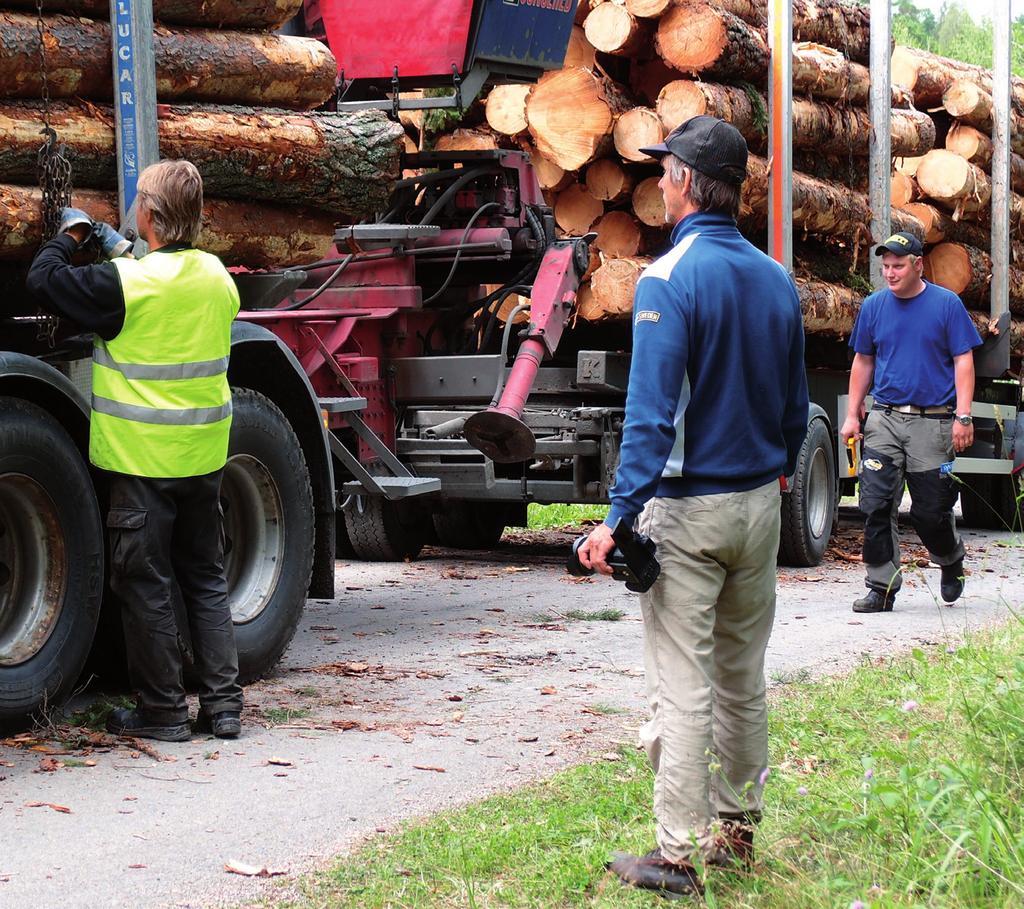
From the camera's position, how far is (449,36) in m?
8.84

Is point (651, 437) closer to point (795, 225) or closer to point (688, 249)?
point (688, 249)

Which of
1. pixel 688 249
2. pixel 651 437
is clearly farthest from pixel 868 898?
pixel 688 249

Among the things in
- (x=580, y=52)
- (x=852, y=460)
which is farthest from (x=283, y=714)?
(x=852, y=460)

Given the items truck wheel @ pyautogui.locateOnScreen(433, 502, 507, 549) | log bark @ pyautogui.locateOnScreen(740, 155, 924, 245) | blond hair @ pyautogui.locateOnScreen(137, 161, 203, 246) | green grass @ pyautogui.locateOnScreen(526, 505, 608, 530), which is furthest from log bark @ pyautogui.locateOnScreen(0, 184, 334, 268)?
green grass @ pyautogui.locateOnScreen(526, 505, 608, 530)

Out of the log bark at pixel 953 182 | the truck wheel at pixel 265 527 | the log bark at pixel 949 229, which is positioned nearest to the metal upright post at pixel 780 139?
the log bark at pixel 949 229

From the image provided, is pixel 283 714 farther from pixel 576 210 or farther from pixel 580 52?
pixel 580 52

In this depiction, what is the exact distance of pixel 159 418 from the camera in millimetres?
5570

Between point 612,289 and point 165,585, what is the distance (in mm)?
5120

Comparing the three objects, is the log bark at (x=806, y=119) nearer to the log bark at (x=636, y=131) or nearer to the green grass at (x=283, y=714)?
the log bark at (x=636, y=131)

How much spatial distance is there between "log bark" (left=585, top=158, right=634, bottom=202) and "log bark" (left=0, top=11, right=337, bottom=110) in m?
3.92

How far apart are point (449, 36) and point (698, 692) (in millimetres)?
5759

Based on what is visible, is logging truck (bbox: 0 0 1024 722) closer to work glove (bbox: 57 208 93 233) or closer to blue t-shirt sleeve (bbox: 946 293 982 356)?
work glove (bbox: 57 208 93 233)

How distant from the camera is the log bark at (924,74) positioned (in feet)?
46.1

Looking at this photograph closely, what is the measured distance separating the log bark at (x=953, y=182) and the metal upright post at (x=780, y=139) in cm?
325
